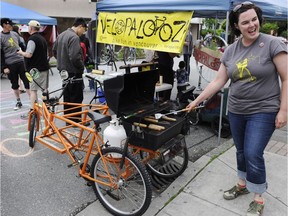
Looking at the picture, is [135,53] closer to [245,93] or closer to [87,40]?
[87,40]

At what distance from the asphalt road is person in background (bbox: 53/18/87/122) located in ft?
3.61

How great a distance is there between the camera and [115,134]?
9.62ft

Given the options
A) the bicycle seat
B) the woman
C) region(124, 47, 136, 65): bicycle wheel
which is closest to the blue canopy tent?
region(124, 47, 136, 65): bicycle wheel

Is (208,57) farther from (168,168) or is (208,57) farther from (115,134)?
(115,134)

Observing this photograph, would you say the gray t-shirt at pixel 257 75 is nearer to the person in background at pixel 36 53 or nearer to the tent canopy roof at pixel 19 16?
the person in background at pixel 36 53

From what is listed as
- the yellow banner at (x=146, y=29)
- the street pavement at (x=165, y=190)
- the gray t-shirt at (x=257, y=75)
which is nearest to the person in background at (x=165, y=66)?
the yellow banner at (x=146, y=29)

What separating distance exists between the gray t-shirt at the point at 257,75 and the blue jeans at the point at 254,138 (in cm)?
8

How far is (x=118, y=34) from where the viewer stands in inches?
214

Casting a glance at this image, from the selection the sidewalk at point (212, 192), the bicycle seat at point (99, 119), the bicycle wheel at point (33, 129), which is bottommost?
the sidewalk at point (212, 192)

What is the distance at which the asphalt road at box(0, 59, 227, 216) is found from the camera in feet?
9.70

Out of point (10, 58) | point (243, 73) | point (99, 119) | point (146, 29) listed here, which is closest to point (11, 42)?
point (10, 58)

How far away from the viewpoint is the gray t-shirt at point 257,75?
2289 mm

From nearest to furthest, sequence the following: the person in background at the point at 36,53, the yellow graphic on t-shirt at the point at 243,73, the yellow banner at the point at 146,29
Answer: the yellow graphic on t-shirt at the point at 243,73 → the yellow banner at the point at 146,29 → the person in background at the point at 36,53

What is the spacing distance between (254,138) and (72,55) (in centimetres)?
359
